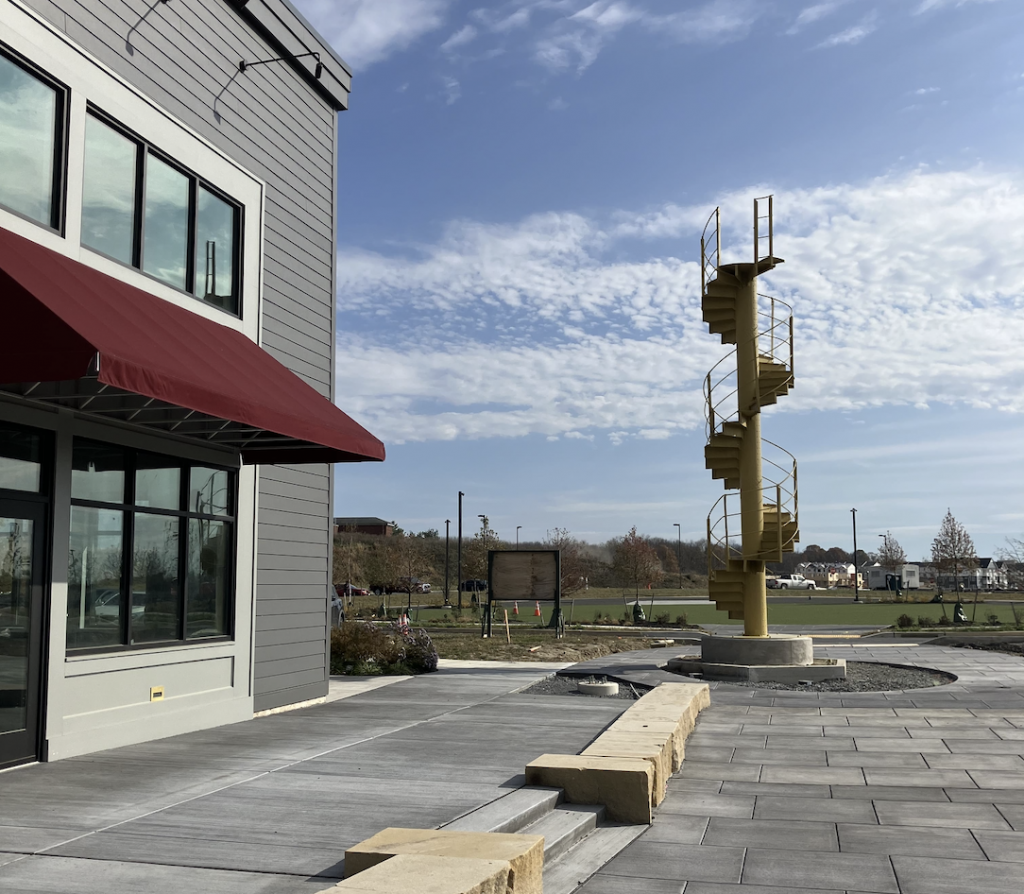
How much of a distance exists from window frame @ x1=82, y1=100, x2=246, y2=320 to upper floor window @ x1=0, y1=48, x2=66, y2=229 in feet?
1.56

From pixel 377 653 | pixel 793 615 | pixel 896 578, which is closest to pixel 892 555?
pixel 896 578

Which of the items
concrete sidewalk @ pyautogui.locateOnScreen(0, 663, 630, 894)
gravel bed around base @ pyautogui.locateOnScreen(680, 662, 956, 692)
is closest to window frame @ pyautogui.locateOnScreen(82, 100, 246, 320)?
concrete sidewalk @ pyautogui.locateOnScreen(0, 663, 630, 894)

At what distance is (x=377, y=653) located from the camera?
16406mm

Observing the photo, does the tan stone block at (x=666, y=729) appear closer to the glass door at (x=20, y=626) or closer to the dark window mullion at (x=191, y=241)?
the glass door at (x=20, y=626)

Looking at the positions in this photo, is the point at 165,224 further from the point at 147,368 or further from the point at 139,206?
the point at 147,368

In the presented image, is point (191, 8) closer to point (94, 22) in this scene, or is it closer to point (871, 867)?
point (94, 22)

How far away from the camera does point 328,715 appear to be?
11.3 m

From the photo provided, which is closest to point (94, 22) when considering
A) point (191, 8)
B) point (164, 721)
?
point (191, 8)

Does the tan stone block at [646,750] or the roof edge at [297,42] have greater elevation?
the roof edge at [297,42]

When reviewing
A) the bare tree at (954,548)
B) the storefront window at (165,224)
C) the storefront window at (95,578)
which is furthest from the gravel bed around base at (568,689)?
the bare tree at (954,548)

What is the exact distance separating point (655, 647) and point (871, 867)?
676 inches

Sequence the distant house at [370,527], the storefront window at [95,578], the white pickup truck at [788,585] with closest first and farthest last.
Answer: the storefront window at [95,578]
the white pickup truck at [788,585]
the distant house at [370,527]

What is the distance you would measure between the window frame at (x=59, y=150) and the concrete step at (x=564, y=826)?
20.8ft

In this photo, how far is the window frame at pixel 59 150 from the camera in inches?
333
